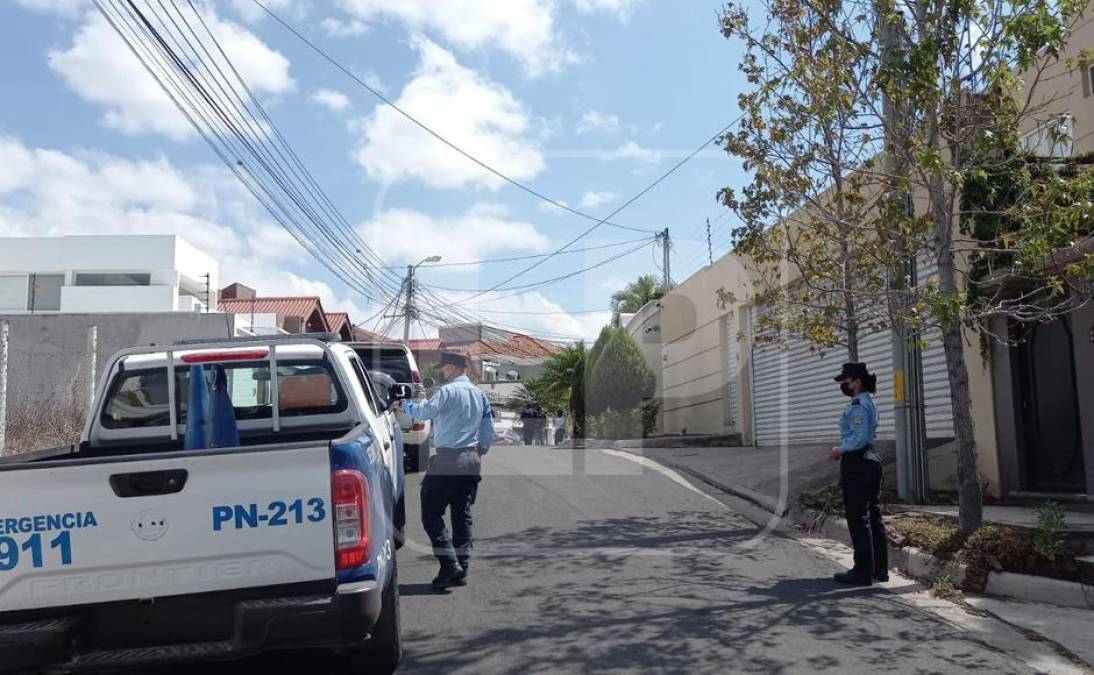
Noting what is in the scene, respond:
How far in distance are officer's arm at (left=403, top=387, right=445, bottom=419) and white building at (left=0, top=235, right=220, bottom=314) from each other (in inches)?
1219

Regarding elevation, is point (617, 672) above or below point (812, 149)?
below

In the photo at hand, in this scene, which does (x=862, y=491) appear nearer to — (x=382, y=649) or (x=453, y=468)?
(x=453, y=468)

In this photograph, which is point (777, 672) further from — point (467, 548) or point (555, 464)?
point (555, 464)

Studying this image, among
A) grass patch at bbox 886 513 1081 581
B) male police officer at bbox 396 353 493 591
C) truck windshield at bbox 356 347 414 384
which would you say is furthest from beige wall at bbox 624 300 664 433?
male police officer at bbox 396 353 493 591

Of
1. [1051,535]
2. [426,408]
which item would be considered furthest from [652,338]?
[426,408]

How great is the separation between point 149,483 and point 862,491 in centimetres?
547

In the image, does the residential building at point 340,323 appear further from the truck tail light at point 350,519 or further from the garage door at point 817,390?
the truck tail light at point 350,519

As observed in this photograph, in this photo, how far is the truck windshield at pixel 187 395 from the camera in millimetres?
6324

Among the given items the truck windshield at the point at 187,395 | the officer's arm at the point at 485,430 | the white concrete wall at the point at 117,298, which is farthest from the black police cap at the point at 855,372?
the white concrete wall at the point at 117,298

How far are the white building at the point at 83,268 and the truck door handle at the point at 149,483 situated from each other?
1315 inches

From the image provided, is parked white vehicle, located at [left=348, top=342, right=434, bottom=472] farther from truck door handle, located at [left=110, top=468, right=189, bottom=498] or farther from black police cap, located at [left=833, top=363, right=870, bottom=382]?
truck door handle, located at [left=110, top=468, right=189, bottom=498]

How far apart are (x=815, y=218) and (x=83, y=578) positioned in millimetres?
8355

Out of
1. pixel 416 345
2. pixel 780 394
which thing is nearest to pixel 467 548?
pixel 780 394

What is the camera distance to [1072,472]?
10148 millimetres
